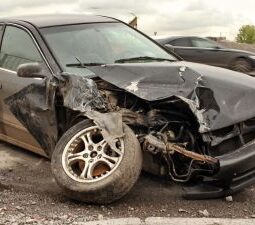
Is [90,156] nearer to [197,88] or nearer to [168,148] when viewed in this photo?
[168,148]

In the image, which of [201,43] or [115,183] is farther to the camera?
[201,43]

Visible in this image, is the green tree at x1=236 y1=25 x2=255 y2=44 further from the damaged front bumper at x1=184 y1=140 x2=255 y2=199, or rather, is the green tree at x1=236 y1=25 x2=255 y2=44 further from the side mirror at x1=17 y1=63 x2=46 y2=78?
the damaged front bumper at x1=184 y1=140 x2=255 y2=199

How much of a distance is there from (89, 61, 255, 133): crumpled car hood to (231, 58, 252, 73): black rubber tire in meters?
9.77

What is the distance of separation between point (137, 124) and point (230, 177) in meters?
0.92

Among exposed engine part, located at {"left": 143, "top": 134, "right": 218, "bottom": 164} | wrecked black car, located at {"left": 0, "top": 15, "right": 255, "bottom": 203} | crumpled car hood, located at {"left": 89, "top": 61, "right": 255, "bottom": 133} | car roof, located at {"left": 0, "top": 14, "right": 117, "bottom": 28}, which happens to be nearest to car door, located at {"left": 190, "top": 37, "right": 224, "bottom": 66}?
car roof, located at {"left": 0, "top": 14, "right": 117, "bottom": 28}

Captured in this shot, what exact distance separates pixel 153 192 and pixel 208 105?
92 centimetres

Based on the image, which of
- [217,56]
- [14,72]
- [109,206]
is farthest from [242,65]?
[109,206]

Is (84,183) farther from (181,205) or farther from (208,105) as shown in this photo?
(208,105)

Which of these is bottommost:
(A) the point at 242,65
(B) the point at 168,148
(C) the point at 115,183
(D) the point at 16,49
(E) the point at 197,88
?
(A) the point at 242,65

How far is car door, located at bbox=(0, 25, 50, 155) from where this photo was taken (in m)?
6.04

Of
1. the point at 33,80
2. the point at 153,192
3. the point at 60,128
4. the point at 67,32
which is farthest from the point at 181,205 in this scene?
the point at 67,32

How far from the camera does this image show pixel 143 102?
5.18m

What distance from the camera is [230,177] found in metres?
4.68

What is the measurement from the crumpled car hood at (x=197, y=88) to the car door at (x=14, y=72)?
1.07 metres
